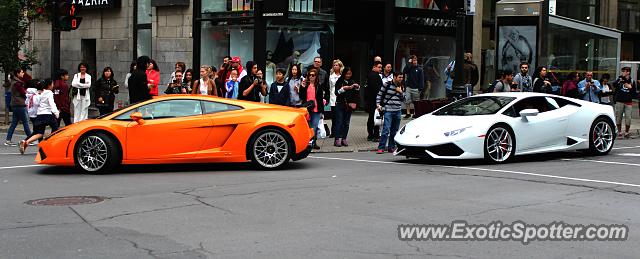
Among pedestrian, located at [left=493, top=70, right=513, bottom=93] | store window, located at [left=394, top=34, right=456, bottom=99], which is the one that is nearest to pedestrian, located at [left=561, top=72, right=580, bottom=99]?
pedestrian, located at [left=493, top=70, right=513, bottom=93]

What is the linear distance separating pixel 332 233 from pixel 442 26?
19734 mm

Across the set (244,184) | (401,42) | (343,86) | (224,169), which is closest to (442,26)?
(401,42)

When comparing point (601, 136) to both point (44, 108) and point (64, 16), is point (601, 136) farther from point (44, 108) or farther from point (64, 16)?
point (64, 16)

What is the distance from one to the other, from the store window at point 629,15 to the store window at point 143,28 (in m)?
23.9

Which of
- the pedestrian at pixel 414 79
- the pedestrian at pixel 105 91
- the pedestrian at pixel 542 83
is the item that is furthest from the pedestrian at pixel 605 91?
the pedestrian at pixel 105 91

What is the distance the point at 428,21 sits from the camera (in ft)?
85.9

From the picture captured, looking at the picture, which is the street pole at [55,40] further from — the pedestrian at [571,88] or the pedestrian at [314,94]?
the pedestrian at [571,88]

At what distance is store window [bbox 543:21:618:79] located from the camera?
25641 mm

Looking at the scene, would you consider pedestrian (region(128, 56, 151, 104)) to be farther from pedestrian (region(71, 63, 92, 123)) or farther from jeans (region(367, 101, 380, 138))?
jeans (region(367, 101, 380, 138))

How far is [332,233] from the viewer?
25.4 feet

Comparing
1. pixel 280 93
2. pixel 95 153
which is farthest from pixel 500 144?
pixel 95 153

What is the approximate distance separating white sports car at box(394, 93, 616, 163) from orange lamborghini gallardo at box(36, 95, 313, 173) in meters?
2.17

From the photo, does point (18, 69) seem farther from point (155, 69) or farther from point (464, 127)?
point (464, 127)

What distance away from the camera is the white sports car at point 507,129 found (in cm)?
1338
